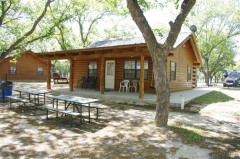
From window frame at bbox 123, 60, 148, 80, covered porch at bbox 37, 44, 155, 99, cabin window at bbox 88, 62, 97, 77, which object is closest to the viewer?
covered porch at bbox 37, 44, 155, 99

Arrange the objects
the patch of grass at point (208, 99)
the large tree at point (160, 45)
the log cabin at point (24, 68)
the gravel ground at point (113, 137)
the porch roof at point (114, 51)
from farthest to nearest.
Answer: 1. the log cabin at point (24, 68)
2. the patch of grass at point (208, 99)
3. the porch roof at point (114, 51)
4. the large tree at point (160, 45)
5. the gravel ground at point (113, 137)

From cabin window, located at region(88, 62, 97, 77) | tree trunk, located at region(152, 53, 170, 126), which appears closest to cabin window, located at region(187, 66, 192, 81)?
cabin window, located at region(88, 62, 97, 77)

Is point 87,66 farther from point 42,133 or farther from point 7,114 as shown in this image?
point 42,133

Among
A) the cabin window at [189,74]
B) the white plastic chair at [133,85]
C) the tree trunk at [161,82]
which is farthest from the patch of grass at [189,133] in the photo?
the cabin window at [189,74]

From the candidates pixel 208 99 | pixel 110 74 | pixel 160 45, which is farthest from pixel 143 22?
pixel 110 74

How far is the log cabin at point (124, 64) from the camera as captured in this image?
40.1 ft

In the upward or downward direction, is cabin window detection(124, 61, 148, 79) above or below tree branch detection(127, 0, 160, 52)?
below

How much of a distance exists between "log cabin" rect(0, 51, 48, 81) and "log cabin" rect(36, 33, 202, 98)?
671 inches

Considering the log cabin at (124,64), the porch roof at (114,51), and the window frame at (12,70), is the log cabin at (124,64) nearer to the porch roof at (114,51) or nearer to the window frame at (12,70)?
the porch roof at (114,51)

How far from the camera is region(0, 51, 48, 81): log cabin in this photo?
2992cm

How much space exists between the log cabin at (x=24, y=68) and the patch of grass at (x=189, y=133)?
2744 cm

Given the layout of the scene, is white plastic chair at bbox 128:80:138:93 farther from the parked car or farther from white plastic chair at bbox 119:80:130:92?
the parked car

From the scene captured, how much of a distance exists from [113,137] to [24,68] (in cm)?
2958

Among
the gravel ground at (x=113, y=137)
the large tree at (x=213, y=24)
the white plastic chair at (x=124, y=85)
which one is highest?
the large tree at (x=213, y=24)
